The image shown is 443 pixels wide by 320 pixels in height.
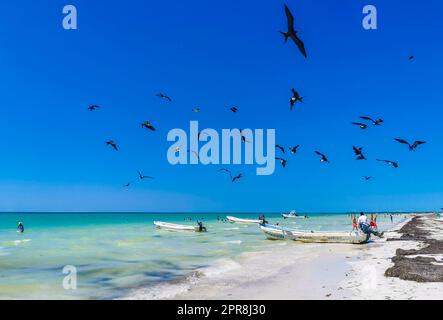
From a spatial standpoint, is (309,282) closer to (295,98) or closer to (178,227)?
(295,98)

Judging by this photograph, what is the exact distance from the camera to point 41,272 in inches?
861

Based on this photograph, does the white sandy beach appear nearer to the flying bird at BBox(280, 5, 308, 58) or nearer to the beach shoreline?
the beach shoreline

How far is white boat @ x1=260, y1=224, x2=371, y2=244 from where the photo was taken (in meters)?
32.7

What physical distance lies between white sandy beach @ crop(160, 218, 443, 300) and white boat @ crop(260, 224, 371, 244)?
7.82 metres

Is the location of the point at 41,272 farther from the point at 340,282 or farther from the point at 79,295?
the point at 340,282

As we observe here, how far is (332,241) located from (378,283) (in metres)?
19.4

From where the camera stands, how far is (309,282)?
633 inches

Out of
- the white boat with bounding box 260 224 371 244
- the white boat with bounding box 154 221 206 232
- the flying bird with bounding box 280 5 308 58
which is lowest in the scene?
the white boat with bounding box 154 221 206 232

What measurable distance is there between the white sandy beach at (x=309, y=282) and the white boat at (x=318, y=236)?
→ 25.7ft

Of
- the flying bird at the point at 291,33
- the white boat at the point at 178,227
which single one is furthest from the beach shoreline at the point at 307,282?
the white boat at the point at 178,227

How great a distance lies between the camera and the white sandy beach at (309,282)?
1317 centimetres

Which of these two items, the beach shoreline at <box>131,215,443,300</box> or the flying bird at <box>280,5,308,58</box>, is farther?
the beach shoreline at <box>131,215,443,300</box>

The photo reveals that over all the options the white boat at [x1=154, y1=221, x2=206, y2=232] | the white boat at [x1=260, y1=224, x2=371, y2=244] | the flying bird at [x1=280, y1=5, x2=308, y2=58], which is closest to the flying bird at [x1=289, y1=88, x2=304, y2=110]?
the flying bird at [x1=280, y1=5, x2=308, y2=58]
